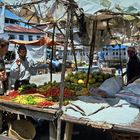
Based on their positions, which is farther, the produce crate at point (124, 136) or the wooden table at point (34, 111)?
the wooden table at point (34, 111)

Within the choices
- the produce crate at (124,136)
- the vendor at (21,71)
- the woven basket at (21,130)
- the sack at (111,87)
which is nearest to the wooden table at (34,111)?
the woven basket at (21,130)

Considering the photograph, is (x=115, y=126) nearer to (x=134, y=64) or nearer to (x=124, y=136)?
(x=124, y=136)

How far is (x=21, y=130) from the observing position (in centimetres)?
642

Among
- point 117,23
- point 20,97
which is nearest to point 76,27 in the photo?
point 117,23

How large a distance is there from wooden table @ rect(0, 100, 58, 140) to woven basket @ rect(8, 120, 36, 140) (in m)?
0.50

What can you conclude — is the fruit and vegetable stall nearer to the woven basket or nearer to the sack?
the sack

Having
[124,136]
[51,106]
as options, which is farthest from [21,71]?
[124,136]

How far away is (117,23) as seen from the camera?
29.1ft

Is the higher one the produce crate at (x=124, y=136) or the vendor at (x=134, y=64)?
the vendor at (x=134, y=64)

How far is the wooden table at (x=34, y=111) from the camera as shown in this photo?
5.51 meters

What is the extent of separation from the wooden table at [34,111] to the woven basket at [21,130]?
0.50 m

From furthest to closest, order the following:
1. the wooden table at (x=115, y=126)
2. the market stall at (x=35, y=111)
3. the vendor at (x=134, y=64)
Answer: the vendor at (x=134, y=64) < the market stall at (x=35, y=111) < the wooden table at (x=115, y=126)

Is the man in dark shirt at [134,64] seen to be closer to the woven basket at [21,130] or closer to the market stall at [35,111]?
the woven basket at [21,130]

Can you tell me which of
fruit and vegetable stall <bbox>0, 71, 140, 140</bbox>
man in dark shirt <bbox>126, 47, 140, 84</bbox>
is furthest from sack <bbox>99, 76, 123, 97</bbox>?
man in dark shirt <bbox>126, 47, 140, 84</bbox>
